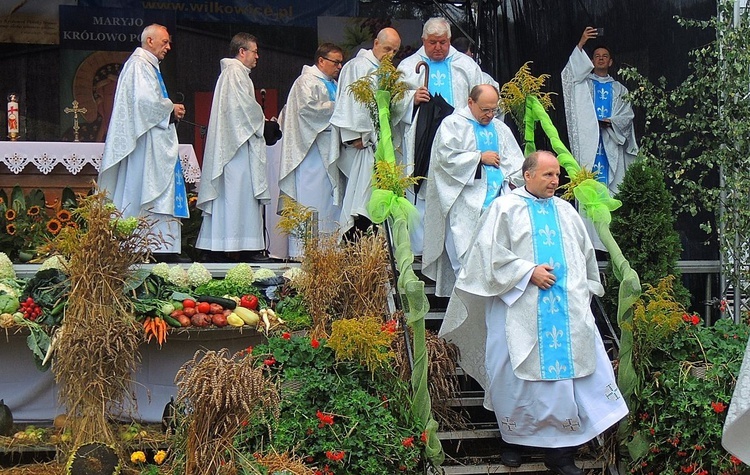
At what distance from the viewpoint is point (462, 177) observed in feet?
25.3

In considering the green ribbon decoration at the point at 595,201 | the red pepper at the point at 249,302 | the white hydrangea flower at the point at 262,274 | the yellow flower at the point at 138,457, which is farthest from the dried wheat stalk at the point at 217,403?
the green ribbon decoration at the point at 595,201

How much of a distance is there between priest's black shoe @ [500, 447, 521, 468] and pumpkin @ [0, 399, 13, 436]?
127 inches

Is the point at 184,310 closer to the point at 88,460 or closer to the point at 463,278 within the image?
the point at 88,460

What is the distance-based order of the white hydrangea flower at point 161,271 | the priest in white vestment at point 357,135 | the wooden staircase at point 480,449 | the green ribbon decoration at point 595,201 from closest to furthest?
the wooden staircase at point 480,449 < the green ribbon decoration at point 595,201 < the white hydrangea flower at point 161,271 < the priest in white vestment at point 357,135

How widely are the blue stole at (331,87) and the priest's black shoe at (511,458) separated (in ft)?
13.8

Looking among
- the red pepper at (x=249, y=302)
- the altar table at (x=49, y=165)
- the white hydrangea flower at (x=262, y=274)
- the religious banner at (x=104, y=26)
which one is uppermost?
the religious banner at (x=104, y=26)

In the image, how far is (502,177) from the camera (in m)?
7.85

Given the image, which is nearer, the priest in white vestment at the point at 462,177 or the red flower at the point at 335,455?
the red flower at the point at 335,455

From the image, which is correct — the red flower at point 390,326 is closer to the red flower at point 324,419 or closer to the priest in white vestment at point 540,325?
the priest in white vestment at point 540,325

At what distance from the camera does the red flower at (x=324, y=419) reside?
6145mm

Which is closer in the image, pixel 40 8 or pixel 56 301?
pixel 56 301

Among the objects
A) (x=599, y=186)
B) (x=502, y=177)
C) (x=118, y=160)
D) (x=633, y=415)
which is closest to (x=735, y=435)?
(x=633, y=415)

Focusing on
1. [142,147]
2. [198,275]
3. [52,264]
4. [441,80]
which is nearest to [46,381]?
[52,264]

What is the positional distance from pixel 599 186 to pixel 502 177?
81 centimetres
